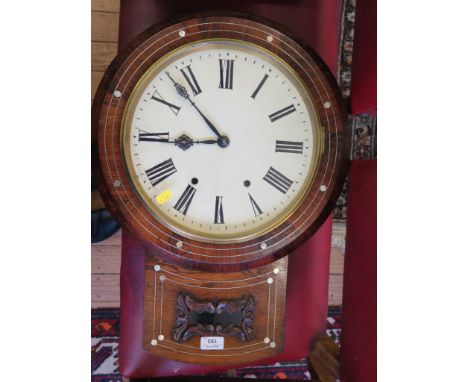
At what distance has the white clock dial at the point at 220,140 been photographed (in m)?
0.77

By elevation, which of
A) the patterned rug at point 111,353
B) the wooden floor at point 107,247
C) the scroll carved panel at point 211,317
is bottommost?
the patterned rug at point 111,353

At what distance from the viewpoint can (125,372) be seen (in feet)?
2.95

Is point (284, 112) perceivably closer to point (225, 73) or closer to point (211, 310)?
point (225, 73)

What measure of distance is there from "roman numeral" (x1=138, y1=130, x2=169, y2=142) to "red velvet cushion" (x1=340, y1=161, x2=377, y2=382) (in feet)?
1.22

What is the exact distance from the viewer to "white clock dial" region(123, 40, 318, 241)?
767mm

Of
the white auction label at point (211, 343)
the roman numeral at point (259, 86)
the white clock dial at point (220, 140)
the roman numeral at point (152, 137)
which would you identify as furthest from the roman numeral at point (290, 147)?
the white auction label at point (211, 343)

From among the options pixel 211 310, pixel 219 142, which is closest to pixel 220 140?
pixel 219 142

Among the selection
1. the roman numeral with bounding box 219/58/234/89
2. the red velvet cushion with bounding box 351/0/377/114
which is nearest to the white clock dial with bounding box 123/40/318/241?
the roman numeral with bounding box 219/58/234/89

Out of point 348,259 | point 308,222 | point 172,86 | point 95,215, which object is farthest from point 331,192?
point 95,215

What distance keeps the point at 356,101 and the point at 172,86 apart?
0.37 meters

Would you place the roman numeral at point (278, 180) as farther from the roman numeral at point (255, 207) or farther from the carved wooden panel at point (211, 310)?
the carved wooden panel at point (211, 310)

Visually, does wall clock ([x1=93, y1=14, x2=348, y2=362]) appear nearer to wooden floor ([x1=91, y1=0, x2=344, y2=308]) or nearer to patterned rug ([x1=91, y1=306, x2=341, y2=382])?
wooden floor ([x1=91, y1=0, x2=344, y2=308])

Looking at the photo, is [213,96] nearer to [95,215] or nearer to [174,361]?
[95,215]

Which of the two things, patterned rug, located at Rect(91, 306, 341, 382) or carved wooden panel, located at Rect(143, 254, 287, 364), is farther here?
patterned rug, located at Rect(91, 306, 341, 382)
